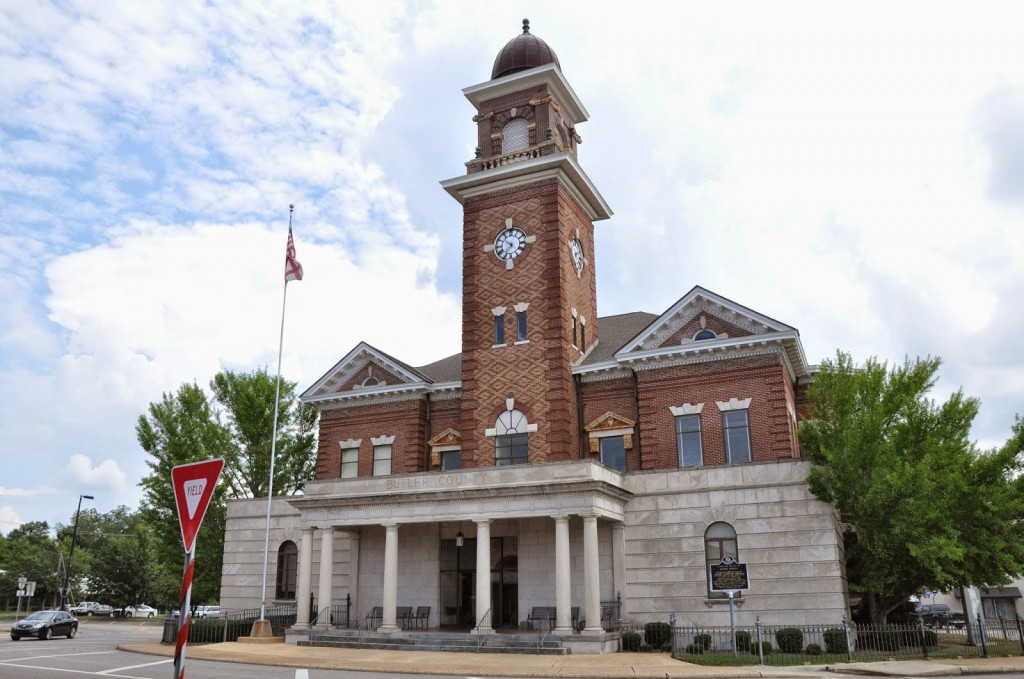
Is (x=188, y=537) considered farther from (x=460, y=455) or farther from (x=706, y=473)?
(x=460, y=455)

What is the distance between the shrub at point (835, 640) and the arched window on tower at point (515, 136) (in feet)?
80.4

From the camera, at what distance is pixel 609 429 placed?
34.7m

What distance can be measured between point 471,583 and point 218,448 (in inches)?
958

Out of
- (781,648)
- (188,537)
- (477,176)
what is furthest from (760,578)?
(188,537)

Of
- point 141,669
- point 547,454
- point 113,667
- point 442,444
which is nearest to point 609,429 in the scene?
point 547,454

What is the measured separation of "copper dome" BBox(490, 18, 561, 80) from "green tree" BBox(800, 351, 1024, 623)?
71.1 ft

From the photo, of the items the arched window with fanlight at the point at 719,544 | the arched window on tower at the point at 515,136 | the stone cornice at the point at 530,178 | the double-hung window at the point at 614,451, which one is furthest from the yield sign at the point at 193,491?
the arched window on tower at the point at 515,136

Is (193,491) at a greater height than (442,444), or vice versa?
(442,444)

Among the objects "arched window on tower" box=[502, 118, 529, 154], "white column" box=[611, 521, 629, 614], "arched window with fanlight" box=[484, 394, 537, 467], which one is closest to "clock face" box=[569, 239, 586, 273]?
"arched window on tower" box=[502, 118, 529, 154]

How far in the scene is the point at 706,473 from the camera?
30.0 meters

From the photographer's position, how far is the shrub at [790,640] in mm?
25984

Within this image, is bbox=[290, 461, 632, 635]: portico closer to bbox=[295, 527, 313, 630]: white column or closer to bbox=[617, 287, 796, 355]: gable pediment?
bbox=[295, 527, 313, 630]: white column

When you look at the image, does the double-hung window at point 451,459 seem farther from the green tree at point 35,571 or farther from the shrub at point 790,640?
the green tree at point 35,571

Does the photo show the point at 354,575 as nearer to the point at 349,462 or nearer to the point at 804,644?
the point at 349,462
